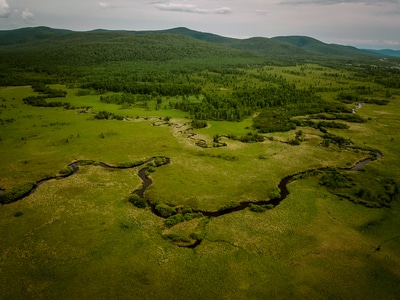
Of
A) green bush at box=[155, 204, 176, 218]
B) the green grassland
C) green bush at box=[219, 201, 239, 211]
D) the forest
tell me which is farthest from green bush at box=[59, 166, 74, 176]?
green bush at box=[219, 201, 239, 211]

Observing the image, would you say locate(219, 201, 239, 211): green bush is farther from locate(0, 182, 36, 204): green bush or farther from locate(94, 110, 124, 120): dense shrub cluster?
locate(94, 110, 124, 120): dense shrub cluster

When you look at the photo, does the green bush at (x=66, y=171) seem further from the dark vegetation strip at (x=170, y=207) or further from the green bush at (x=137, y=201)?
the green bush at (x=137, y=201)

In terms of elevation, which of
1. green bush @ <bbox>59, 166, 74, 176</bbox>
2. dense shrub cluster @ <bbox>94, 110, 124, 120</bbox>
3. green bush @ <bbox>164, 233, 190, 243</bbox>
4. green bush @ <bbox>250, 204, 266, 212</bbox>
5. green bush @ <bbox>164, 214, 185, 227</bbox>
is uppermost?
dense shrub cluster @ <bbox>94, 110, 124, 120</bbox>

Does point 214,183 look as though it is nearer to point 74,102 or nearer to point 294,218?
point 294,218

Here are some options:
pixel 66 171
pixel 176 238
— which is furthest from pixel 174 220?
pixel 66 171

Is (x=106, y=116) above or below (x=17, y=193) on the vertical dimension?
above

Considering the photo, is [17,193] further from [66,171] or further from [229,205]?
[229,205]
